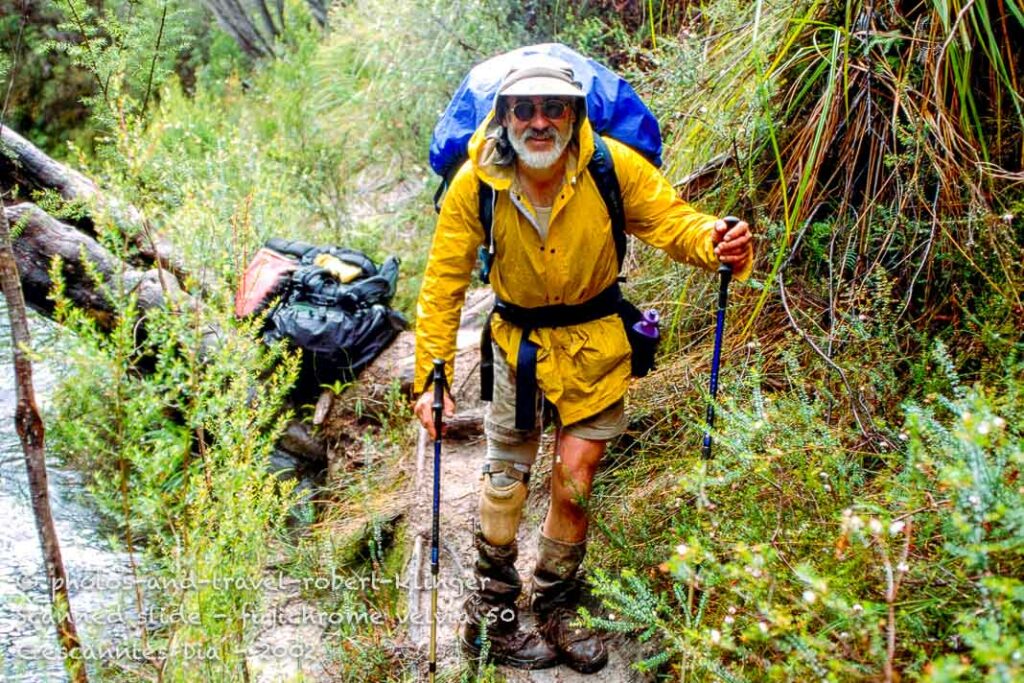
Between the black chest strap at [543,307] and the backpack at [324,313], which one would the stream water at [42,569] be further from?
the black chest strap at [543,307]

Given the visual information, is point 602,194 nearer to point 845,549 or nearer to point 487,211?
point 487,211

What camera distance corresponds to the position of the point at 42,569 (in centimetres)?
514

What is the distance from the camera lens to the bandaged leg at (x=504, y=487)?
3.88 metres

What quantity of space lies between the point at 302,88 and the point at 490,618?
8.74 m

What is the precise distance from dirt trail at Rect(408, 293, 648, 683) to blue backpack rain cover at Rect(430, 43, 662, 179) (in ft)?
6.43

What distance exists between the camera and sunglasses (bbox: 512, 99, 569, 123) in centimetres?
342

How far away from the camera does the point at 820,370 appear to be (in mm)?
3951

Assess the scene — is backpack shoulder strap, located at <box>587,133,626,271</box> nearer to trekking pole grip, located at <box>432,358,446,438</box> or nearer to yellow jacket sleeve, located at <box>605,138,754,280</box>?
yellow jacket sleeve, located at <box>605,138,754,280</box>

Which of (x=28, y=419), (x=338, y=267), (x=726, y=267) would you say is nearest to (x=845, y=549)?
(x=726, y=267)

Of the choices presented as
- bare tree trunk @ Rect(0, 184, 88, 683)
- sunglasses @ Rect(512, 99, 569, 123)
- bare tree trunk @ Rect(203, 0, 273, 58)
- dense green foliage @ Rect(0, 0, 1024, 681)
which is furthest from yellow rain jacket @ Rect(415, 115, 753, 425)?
bare tree trunk @ Rect(203, 0, 273, 58)

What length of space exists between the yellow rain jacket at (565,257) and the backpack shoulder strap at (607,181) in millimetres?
25

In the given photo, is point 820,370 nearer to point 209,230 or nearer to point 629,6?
point 209,230

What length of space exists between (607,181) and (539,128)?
0.35 m

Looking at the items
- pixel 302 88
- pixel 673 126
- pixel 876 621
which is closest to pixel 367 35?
pixel 302 88
